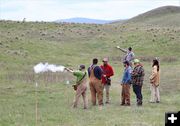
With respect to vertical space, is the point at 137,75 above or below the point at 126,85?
above

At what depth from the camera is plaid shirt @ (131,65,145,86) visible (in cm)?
1914

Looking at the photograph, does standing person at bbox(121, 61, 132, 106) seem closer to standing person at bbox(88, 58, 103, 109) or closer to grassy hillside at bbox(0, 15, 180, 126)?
grassy hillside at bbox(0, 15, 180, 126)

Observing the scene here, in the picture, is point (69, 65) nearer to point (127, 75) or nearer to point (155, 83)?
point (155, 83)

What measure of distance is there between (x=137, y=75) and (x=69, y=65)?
18362 mm

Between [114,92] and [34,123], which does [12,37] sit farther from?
[34,123]

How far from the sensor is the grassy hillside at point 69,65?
51.4ft

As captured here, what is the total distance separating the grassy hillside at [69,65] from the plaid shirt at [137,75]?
3.24 feet

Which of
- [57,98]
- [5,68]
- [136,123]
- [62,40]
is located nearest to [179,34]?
[62,40]

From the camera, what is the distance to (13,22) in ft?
228

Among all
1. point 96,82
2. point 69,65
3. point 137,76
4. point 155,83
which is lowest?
point 69,65

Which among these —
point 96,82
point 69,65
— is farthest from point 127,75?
point 69,65

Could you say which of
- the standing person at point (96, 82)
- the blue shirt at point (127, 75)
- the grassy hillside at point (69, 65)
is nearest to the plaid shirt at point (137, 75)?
the blue shirt at point (127, 75)

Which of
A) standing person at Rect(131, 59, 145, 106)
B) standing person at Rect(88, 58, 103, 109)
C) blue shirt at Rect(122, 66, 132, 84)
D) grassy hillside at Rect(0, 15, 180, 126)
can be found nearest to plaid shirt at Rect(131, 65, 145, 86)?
standing person at Rect(131, 59, 145, 106)

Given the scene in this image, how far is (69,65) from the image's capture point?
122 feet
